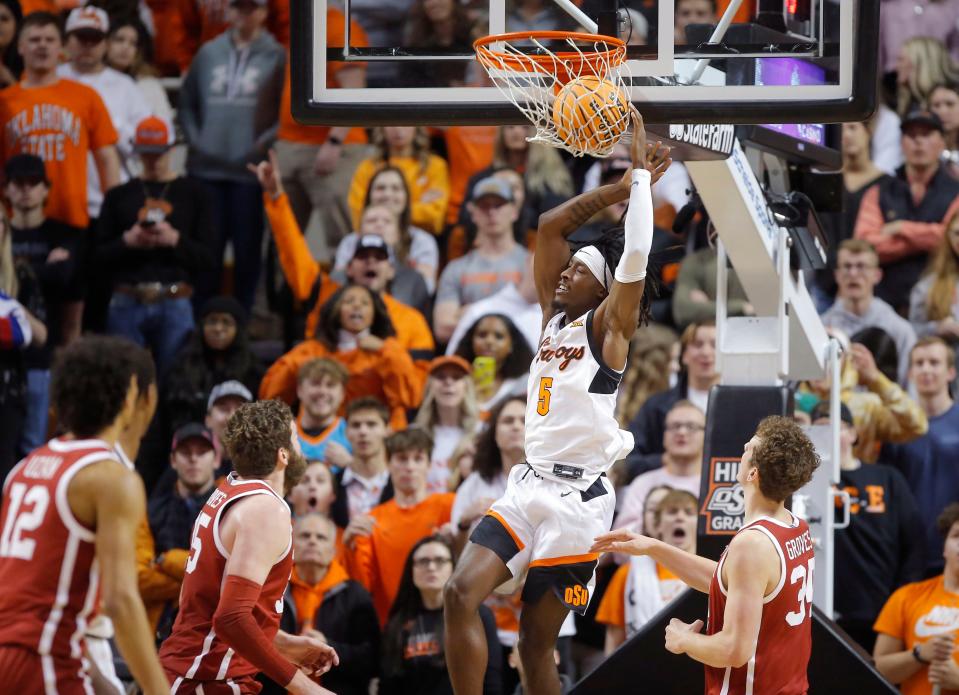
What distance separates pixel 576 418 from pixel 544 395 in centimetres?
16

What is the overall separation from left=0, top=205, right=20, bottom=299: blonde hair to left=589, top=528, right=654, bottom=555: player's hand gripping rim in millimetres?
5639

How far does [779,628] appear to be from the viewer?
526cm

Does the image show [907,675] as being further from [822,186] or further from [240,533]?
[240,533]

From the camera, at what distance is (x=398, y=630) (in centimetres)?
827

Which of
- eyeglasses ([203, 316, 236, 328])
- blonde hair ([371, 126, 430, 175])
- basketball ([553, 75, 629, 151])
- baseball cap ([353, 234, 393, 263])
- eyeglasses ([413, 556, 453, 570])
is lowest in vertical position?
eyeglasses ([413, 556, 453, 570])

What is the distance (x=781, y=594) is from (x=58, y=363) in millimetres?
2409

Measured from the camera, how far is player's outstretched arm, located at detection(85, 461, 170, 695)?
4426mm

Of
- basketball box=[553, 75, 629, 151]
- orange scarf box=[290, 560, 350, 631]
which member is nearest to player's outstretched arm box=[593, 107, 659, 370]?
basketball box=[553, 75, 629, 151]

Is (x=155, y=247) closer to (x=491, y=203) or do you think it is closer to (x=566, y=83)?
(x=491, y=203)

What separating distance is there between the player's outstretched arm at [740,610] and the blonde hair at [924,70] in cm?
666

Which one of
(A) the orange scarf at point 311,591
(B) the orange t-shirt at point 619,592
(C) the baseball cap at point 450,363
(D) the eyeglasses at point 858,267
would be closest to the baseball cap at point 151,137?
(C) the baseball cap at point 450,363

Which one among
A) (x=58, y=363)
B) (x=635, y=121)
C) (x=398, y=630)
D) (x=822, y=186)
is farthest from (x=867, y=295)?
(x=58, y=363)

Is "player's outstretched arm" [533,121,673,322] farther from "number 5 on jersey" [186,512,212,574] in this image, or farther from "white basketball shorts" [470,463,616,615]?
"number 5 on jersey" [186,512,212,574]

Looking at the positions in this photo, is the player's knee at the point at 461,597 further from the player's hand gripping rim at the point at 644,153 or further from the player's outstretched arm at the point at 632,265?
the player's hand gripping rim at the point at 644,153
